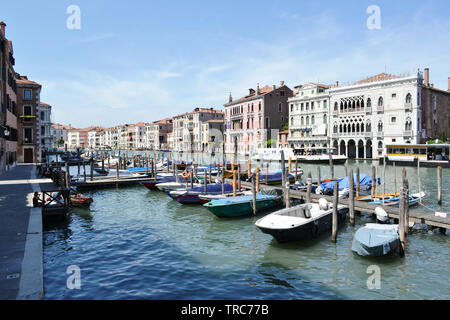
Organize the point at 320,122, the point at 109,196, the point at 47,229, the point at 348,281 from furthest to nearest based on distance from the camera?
the point at 320,122 < the point at 109,196 < the point at 47,229 < the point at 348,281

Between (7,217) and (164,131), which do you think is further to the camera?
(164,131)

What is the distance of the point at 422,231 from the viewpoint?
12.9 metres

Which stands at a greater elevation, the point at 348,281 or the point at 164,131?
the point at 164,131

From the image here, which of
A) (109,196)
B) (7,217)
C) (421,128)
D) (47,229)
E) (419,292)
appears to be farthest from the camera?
(421,128)

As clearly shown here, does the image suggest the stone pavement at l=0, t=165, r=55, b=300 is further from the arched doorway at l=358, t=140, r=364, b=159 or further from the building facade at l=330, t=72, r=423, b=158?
the arched doorway at l=358, t=140, r=364, b=159

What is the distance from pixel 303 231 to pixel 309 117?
49050 mm

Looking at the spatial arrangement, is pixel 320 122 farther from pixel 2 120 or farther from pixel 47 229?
pixel 47 229

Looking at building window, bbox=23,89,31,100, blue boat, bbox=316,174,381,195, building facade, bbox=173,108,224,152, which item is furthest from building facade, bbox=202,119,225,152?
blue boat, bbox=316,174,381,195

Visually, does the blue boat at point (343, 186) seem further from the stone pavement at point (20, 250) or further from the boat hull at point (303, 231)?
the stone pavement at point (20, 250)

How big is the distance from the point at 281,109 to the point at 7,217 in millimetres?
57953

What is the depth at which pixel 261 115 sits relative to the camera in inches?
2527

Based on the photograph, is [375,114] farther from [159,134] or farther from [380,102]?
A: [159,134]

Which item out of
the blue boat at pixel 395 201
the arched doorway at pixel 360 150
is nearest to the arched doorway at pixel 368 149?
the arched doorway at pixel 360 150
